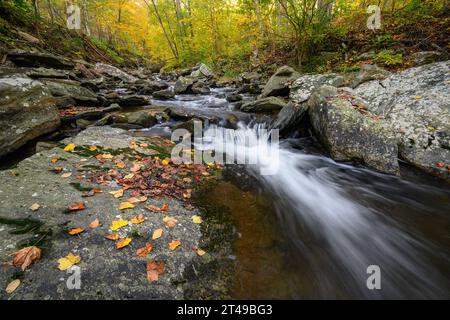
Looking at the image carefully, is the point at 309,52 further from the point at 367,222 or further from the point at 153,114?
the point at 367,222

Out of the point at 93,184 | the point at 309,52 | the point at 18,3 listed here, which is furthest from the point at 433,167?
the point at 18,3

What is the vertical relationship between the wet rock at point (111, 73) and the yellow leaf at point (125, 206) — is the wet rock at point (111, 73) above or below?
above

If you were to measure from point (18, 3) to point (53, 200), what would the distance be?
13.1 metres

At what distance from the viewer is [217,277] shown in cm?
192

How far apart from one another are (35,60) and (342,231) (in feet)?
37.4

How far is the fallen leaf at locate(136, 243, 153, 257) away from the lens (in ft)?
6.49

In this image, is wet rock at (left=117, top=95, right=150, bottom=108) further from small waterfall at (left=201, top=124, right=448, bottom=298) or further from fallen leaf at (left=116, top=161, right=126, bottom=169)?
fallen leaf at (left=116, top=161, right=126, bottom=169)

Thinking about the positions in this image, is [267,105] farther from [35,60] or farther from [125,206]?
[35,60]

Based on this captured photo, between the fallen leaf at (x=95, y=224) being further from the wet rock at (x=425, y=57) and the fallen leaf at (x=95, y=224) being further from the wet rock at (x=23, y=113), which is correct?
the wet rock at (x=425, y=57)

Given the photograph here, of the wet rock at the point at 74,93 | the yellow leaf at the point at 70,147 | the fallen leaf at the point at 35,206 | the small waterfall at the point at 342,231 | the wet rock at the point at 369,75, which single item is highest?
the wet rock at the point at 369,75

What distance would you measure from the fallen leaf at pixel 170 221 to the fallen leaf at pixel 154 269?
47 cm

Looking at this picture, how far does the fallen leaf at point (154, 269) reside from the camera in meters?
1.81

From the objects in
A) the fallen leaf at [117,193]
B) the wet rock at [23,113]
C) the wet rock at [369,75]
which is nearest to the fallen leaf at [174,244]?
the fallen leaf at [117,193]

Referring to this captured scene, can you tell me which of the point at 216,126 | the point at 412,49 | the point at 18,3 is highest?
the point at 18,3
